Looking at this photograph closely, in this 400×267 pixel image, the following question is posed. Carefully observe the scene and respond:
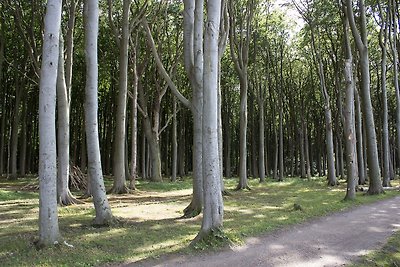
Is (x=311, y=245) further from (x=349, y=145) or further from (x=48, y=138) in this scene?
(x=349, y=145)

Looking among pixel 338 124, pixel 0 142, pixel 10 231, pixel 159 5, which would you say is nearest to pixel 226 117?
pixel 338 124

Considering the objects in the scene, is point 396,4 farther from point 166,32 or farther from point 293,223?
point 293,223

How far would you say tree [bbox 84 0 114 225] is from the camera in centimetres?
1060

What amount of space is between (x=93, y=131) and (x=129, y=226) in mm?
2788

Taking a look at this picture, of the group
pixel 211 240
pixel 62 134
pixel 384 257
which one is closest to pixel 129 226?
pixel 211 240

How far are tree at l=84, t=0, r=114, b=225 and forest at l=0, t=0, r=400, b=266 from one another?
0.03m

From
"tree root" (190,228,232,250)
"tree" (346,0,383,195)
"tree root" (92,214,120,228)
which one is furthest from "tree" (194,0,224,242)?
"tree" (346,0,383,195)

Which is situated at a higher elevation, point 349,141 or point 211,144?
point 349,141

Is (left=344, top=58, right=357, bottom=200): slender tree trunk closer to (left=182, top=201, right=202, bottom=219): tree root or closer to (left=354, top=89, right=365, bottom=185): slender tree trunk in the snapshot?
(left=354, top=89, right=365, bottom=185): slender tree trunk

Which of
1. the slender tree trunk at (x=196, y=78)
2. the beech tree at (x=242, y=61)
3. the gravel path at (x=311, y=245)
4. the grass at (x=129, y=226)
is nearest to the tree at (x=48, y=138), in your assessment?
the grass at (x=129, y=226)

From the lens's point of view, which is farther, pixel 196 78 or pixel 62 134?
pixel 62 134

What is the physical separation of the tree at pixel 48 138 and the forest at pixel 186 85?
2 centimetres

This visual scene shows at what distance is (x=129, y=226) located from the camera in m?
10.6

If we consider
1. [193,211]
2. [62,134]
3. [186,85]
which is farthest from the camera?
[186,85]
